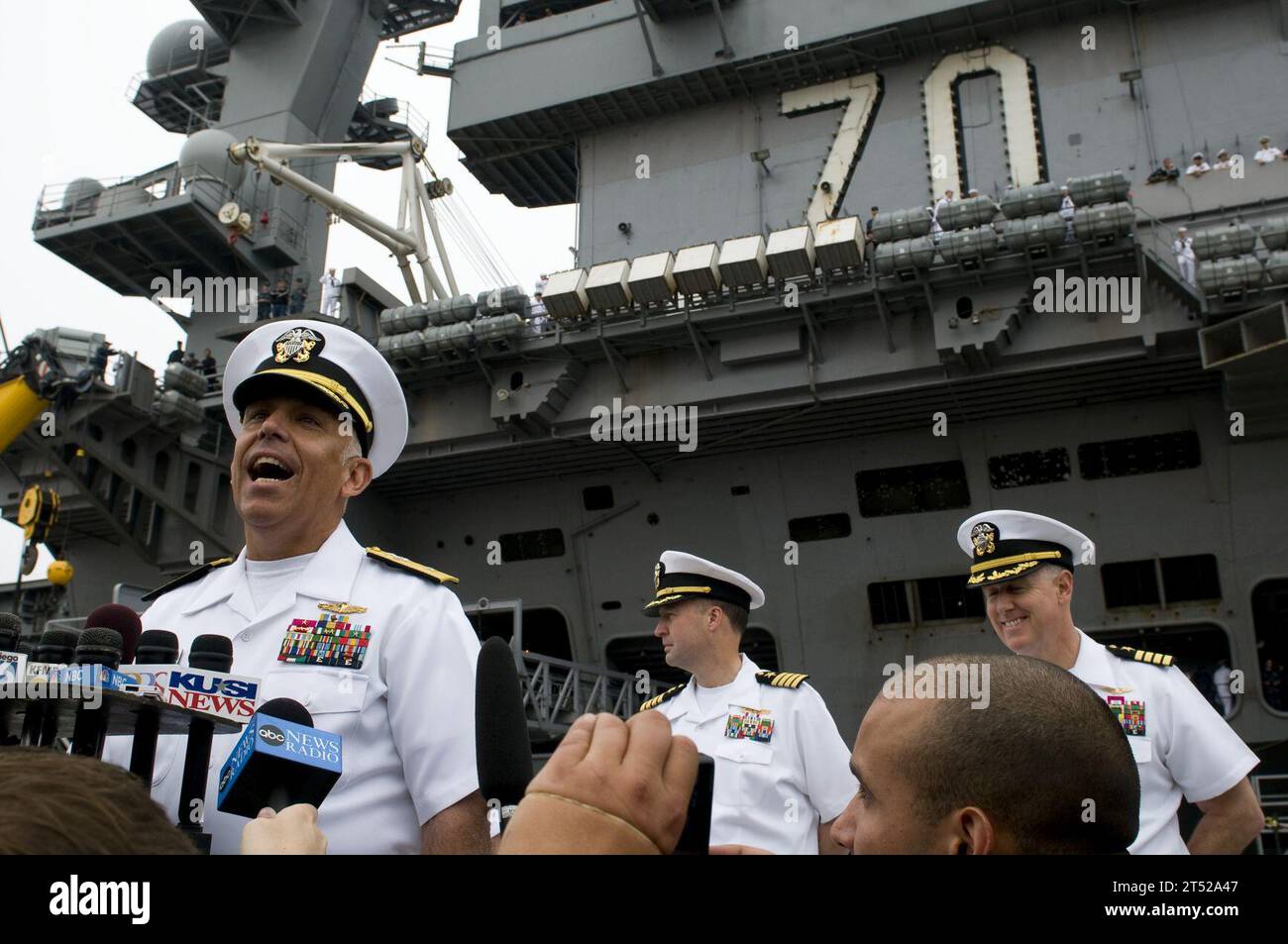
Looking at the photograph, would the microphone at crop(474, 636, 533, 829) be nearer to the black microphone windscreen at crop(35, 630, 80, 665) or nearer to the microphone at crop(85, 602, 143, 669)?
the black microphone windscreen at crop(35, 630, 80, 665)

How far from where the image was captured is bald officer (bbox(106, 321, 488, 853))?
6.95 ft

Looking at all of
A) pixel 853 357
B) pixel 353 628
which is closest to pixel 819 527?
pixel 853 357

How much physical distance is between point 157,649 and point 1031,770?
1.53 metres

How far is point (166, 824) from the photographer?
96cm

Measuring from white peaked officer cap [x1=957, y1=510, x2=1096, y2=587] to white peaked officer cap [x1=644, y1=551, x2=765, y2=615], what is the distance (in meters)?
1.15

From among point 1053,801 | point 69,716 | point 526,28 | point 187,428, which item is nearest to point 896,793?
point 1053,801

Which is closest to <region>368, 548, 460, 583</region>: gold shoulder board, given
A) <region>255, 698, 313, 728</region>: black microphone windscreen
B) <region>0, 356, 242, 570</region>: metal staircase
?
<region>255, 698, 313, 728</region>: black microphone windscreen

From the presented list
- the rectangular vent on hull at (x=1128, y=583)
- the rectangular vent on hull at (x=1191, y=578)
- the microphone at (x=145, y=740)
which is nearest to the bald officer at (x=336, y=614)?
the microphone at (x=145, y=740)

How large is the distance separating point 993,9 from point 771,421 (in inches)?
270

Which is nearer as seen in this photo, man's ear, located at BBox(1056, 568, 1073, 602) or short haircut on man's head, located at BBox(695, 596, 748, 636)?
man's ear, located at BBox(1056, 568, 1073, 602)

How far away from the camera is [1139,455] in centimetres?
1242

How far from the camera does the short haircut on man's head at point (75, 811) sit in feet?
2.81

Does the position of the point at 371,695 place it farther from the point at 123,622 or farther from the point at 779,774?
the point at 779,774
